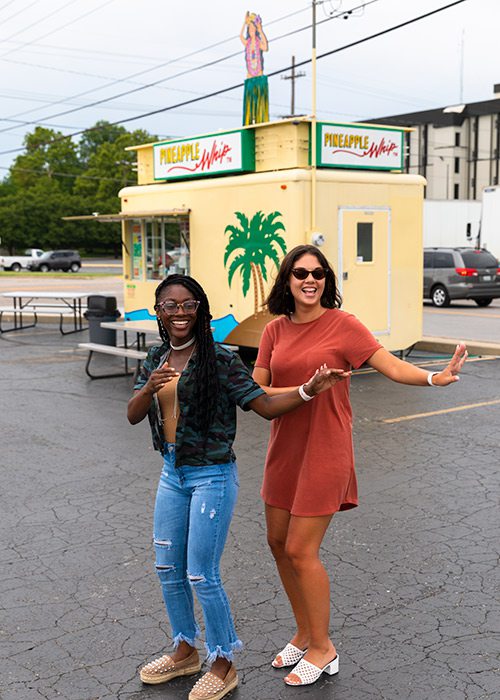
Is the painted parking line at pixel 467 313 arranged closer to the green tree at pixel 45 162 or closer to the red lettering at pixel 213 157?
the red lettering at pixel 213 157

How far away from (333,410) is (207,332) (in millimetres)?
629

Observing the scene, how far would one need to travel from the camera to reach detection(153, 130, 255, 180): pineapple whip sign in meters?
12.8

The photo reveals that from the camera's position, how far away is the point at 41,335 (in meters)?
18.0

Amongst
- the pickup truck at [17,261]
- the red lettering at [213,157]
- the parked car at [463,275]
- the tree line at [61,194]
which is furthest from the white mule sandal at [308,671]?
the tree line at [61,194]

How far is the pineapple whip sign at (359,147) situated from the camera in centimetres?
1222

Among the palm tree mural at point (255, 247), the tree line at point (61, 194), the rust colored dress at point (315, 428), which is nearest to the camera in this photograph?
the rust colored dress at point (315, 428)

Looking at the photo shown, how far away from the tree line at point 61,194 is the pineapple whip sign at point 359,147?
53758 millimetres

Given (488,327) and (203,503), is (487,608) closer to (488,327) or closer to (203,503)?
(203,503)

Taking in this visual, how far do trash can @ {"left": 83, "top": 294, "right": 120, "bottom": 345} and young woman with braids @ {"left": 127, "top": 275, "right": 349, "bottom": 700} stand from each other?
11112mm

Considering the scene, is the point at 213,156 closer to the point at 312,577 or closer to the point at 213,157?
the point at 213,157

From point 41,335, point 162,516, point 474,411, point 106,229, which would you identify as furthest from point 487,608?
point 106,229

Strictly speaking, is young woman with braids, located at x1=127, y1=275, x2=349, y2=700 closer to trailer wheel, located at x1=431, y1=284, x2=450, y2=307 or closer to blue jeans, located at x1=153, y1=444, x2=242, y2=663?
blue jeans, located at x1=153, y1=444, x2=242, y2=663

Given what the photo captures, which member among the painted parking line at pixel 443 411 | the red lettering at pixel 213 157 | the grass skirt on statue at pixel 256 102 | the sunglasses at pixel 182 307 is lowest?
the painted parking line at pixel 443 411

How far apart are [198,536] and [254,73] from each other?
11.4 metres
